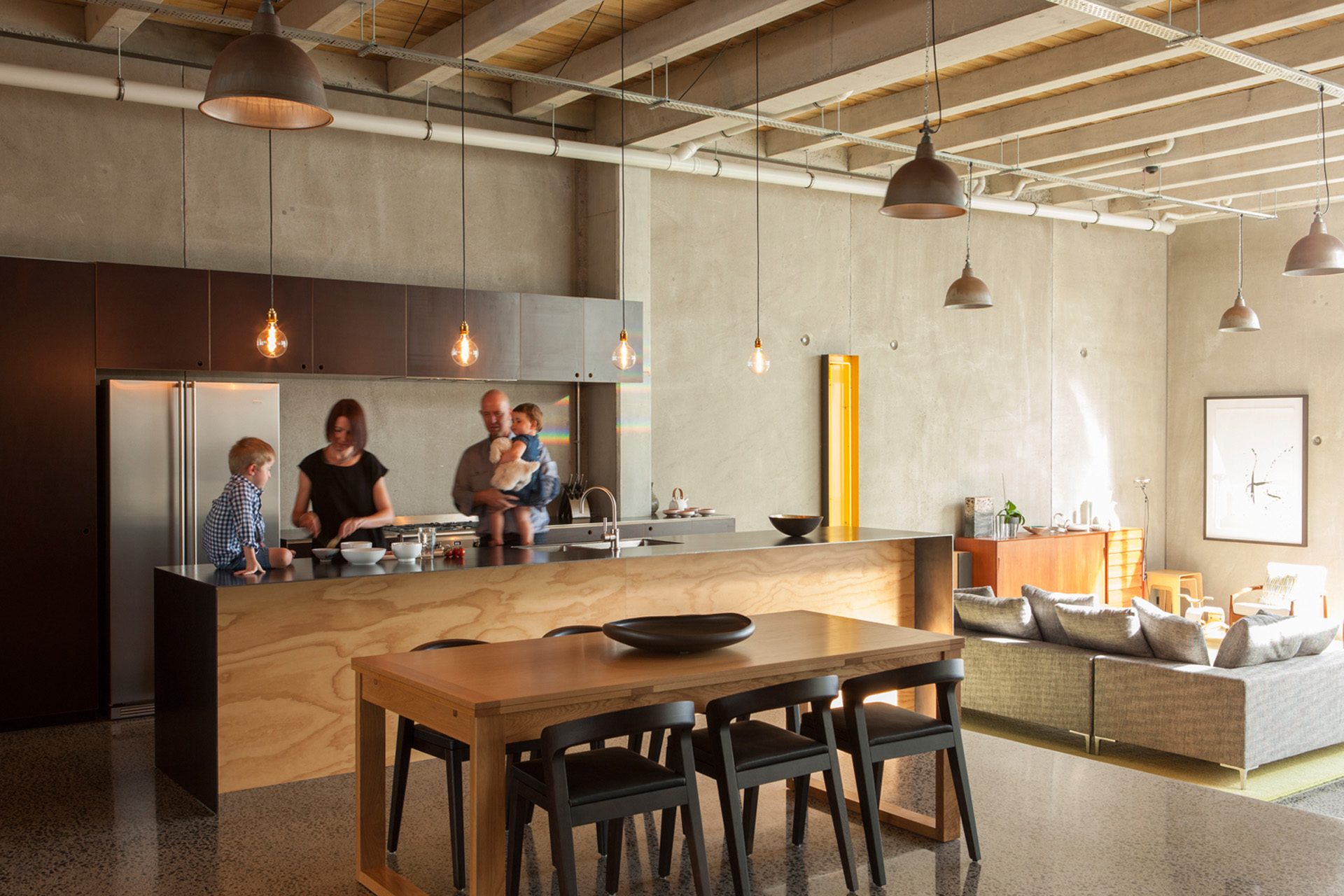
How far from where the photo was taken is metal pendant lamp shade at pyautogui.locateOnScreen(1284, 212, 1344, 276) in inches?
250

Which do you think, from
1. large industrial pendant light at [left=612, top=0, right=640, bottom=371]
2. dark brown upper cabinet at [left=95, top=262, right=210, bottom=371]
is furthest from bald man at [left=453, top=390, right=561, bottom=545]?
dark brown upper cabinet at [left=95, top=262, right=210, bottom=371]

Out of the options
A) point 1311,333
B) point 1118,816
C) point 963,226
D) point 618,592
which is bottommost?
point 1118,816

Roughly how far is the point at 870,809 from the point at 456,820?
1.43 metres

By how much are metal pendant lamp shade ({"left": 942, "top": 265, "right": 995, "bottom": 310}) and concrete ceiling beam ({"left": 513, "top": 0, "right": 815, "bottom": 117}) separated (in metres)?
2.35

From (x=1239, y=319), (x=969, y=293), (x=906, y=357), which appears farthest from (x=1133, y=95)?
(x=906, y=357)

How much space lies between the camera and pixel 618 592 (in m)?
5.79

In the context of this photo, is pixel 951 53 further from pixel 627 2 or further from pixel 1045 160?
pixel 1045 160

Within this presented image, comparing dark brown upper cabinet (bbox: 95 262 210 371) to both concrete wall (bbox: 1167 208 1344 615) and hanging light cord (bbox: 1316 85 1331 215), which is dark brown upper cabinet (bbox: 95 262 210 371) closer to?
hanging light cord (bbox: 1316 85 1331 215)

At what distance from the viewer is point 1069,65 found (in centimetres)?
694

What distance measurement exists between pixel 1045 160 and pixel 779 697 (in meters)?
6.88

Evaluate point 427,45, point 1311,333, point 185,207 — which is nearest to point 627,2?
point 427,45

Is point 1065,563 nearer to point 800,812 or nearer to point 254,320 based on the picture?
point 800,812

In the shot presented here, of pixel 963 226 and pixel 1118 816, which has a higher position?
pixel 963 226

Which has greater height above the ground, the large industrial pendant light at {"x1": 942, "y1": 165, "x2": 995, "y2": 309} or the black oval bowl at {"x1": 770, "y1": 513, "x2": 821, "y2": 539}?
the large industrial pendant light at {"x1": 942, "y1": 165, "x2": 995, "y2": 309}
